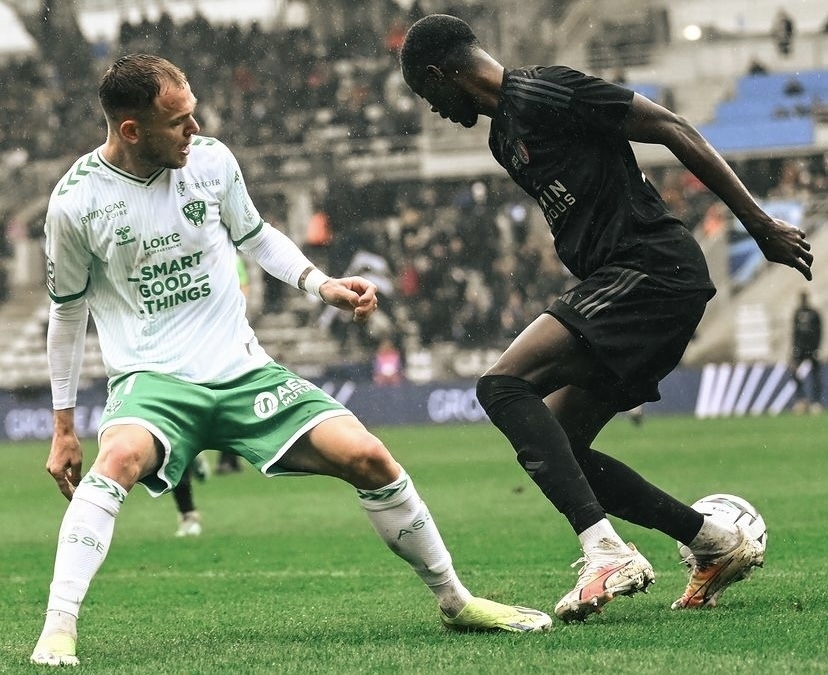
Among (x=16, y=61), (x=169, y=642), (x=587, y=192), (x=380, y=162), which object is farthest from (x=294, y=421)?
(x=16, y=61)

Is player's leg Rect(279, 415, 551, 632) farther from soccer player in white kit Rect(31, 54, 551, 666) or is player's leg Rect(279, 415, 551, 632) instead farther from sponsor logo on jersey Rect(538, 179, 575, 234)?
sponsor logo on jersey Rect(538, 179, 575, 234)

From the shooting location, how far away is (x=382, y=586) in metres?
6.75

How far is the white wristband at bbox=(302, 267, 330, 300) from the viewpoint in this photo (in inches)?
197

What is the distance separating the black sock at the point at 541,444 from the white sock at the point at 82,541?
4.39ft

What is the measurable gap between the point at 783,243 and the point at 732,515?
116 centimetres

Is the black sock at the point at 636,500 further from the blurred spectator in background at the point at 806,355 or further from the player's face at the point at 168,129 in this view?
the blurred spectator in background at the point at 806,355

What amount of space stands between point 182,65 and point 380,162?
16.2 feet

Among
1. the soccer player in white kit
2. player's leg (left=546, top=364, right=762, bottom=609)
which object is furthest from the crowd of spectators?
the soccer player in white kit

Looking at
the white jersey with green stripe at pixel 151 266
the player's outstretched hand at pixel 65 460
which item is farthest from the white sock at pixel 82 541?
the white jersey with green stripe at pixel 151 266

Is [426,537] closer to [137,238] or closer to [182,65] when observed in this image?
[137,238]

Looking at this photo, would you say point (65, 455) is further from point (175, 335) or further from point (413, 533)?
point (413, 533)

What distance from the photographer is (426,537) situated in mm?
4938

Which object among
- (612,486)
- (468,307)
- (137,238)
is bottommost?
(468,307)

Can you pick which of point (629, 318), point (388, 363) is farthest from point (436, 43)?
point (388, 363)
